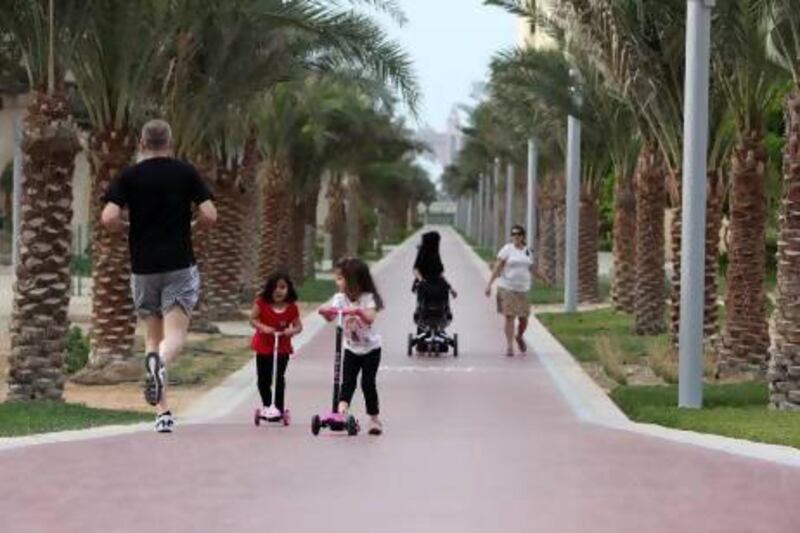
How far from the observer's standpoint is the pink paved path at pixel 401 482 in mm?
7371

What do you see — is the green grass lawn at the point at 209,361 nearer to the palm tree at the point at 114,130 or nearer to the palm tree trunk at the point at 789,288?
the palm tree at the point at 114,130

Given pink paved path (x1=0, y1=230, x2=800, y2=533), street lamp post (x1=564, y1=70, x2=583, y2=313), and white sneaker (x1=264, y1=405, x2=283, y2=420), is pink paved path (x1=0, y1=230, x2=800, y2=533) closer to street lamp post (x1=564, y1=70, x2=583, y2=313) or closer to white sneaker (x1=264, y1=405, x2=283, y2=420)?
white sneaker (x1=264, y1=405, x2=283, y2=420)

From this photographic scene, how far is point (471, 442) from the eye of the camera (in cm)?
1069

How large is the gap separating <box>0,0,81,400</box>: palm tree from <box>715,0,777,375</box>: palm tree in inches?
291

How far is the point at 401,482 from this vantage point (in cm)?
867

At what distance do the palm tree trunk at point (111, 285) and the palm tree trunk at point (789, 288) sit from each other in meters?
7.17

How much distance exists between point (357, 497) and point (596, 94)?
20.1 meters

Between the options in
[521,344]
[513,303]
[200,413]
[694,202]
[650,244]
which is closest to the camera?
[200,413]

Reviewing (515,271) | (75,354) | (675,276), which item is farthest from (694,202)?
(75,354)

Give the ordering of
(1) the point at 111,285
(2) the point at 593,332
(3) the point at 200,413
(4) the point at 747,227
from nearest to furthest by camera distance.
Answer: (3) the point at 200,413
(4) the point at 747,227
(1) the point at 111,285
(2) the point at 593,332

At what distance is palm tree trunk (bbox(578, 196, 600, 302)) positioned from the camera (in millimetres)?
34688

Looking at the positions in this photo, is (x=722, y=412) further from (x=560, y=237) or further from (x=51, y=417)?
(x=560, y=237)

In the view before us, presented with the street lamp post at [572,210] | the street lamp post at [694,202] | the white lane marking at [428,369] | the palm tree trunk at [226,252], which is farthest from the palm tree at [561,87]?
the street lamp post at [694,202]

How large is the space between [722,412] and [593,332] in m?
11.7
